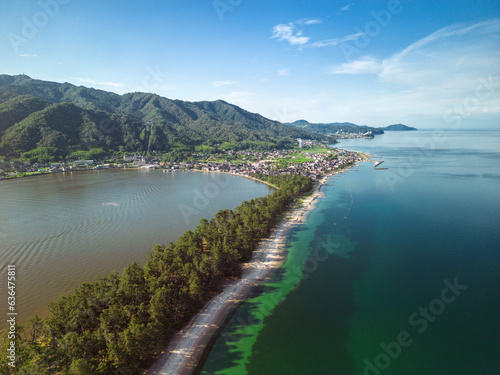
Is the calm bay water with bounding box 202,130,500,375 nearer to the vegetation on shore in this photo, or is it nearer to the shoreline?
the shoreline

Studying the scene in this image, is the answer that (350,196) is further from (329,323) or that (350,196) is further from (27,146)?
(27,146)

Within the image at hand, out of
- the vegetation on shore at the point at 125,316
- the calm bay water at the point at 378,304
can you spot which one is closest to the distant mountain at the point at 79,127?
the vegetation on shore at the point at 125,316

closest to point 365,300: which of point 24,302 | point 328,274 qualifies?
point 328,274

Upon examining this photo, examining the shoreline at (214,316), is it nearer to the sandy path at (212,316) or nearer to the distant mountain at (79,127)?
the sandy path at (212,316)

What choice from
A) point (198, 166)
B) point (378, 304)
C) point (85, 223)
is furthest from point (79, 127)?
point (378, 304)

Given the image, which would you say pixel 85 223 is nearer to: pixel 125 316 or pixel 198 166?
pixel 125 316
